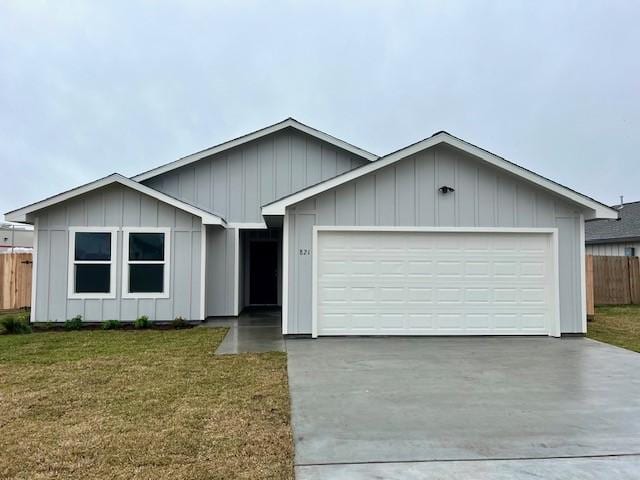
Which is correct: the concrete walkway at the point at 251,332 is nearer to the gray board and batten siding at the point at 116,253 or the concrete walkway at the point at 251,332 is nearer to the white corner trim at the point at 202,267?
the white corner trim at the point at 202,267

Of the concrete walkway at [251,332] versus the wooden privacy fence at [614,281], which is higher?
the wooden privacy fence at [614,281]

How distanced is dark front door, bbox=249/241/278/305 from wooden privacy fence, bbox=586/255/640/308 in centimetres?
1219

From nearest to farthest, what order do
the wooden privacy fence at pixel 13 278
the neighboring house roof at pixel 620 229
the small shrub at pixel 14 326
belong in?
the small shrub at pixel 14 326 < the wooden privacy fence at pixel 13 278 < the neighboring house roof at pixel 620 229

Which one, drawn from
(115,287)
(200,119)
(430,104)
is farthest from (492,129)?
(115,287)

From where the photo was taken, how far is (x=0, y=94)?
2136 centimetres

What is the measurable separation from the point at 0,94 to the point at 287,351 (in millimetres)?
21271

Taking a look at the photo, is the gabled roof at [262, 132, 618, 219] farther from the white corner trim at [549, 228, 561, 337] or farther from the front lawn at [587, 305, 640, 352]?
the front lawn at [587, 305, 640, 352]

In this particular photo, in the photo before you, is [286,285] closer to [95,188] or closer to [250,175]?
[250,175]

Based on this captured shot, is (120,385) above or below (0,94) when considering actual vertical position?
below

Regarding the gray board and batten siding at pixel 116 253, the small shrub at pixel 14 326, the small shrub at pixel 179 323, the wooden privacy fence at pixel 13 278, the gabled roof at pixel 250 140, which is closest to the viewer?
the small shrub at pixel 14 326

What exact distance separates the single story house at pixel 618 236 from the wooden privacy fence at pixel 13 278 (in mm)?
22964

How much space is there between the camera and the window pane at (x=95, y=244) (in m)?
11.0

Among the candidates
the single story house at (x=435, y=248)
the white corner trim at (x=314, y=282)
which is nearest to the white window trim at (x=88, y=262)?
the single story house at (x=435, y=248)

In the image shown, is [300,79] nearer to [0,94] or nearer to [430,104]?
[430,104]
